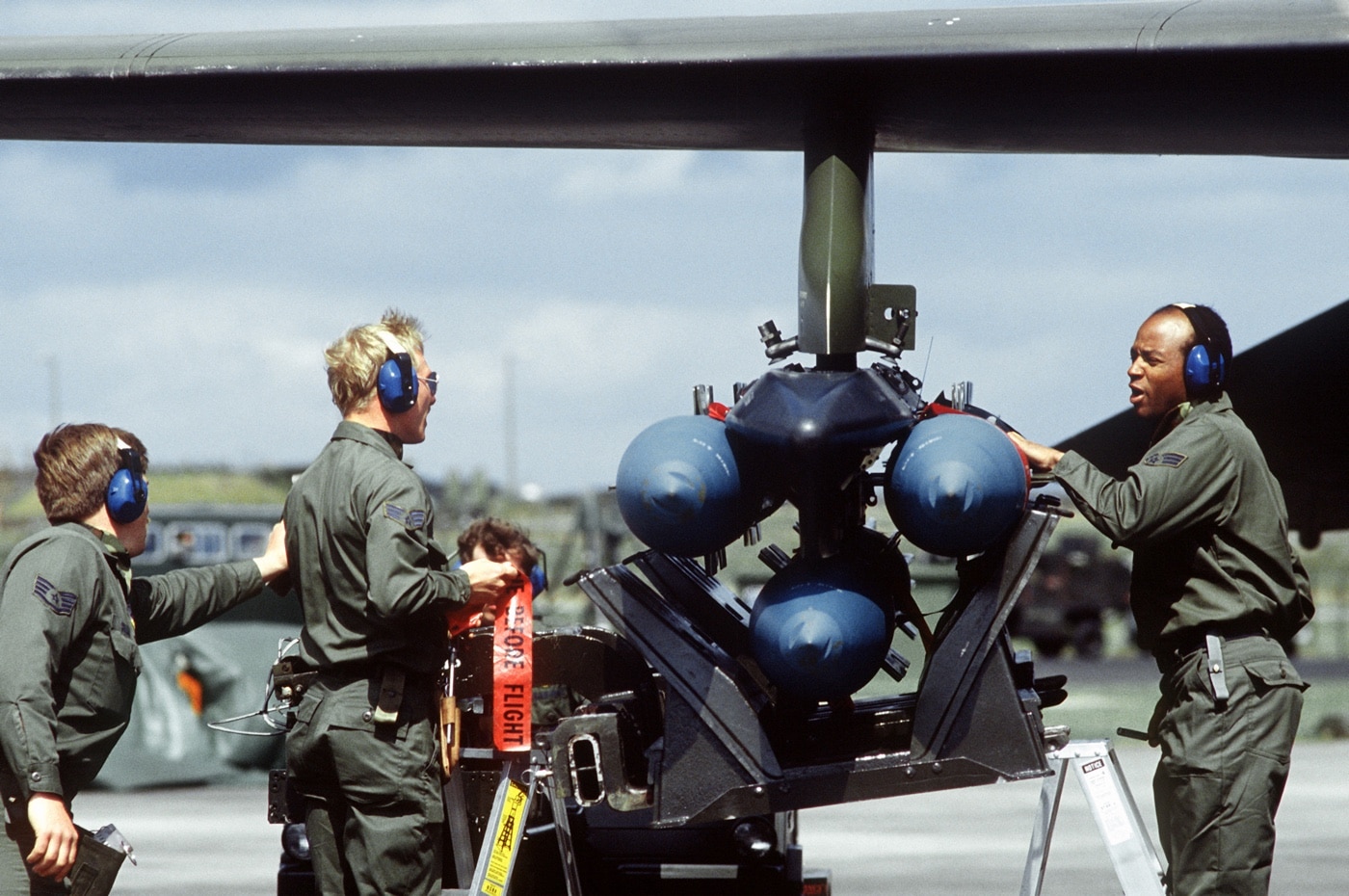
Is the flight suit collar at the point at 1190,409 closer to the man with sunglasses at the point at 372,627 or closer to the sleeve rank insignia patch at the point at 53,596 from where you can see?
the man with sunglasses at the point at 372,627

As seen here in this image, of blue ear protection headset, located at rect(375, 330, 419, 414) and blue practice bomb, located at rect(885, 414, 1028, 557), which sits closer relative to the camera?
blue practice bomb, located at rect(885, 414, 1028, 557)

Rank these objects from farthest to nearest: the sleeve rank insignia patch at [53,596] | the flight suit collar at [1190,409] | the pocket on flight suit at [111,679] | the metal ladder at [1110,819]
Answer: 1. the flight suit collar at [1190,409]
2. the metal ladder at [1110,819]
3. the pocket on flight suit at [111,679]
4. the sleeve rank insignia patch at [53,596]

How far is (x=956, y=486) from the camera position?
3.92 metres

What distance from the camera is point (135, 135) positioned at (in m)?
5.32

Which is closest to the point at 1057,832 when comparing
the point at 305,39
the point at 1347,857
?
the point at 1347,857

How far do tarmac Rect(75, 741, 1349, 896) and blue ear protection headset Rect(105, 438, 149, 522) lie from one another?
469 cm

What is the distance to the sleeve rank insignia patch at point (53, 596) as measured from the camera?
4.14m

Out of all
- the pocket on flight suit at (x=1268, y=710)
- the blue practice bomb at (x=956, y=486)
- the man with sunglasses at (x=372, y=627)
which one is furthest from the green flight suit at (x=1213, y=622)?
the man with sunglasses at (x=372, y=627)

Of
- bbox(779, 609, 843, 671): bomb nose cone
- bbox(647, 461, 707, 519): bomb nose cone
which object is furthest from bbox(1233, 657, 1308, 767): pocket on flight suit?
bbox(647, 461, 707, 519): bomb nose cone

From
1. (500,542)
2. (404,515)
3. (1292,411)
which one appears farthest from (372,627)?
(1292,411)

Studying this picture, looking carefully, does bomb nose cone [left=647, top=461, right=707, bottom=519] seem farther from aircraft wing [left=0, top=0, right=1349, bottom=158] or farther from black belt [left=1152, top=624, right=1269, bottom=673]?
black belt [left=1152, top=624, right=1269, bottom=673]

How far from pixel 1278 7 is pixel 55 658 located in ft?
11.4

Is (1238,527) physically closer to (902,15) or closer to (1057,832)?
(902,15)

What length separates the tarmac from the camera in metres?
8.83
